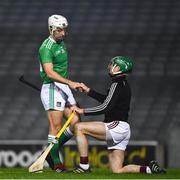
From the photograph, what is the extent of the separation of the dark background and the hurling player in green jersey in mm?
7143

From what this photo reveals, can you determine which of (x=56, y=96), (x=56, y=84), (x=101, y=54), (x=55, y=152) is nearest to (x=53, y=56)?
(x=56, y=84)

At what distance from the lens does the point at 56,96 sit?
894cm

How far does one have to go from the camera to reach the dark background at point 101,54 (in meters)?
17.4

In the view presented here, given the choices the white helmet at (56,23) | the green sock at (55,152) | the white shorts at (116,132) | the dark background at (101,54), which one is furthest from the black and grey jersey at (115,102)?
the dark background at (101,54)

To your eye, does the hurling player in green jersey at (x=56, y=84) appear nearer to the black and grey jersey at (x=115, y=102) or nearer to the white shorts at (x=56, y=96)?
the white shorts at (x=56, y=96)

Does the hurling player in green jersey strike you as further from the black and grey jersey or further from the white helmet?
the black and grey jersey

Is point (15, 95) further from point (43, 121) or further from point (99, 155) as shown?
point (99, 155)

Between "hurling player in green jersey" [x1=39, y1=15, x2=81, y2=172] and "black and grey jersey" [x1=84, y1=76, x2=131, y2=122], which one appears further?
"hurling player in green jersey" [x1=39, y1=15, x2=81, y2=172]

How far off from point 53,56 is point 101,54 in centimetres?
1051

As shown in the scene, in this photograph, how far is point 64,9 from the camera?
68.4 feet

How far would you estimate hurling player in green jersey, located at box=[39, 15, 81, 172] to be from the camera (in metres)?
8.79

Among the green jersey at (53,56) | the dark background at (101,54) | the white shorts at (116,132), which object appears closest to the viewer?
the white shorts at (116,132)

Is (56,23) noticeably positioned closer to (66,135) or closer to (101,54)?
(66,135)

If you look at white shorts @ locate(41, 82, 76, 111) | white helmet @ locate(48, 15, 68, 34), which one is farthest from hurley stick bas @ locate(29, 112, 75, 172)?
white helmet @ locate(48, 15, 68, 34)
